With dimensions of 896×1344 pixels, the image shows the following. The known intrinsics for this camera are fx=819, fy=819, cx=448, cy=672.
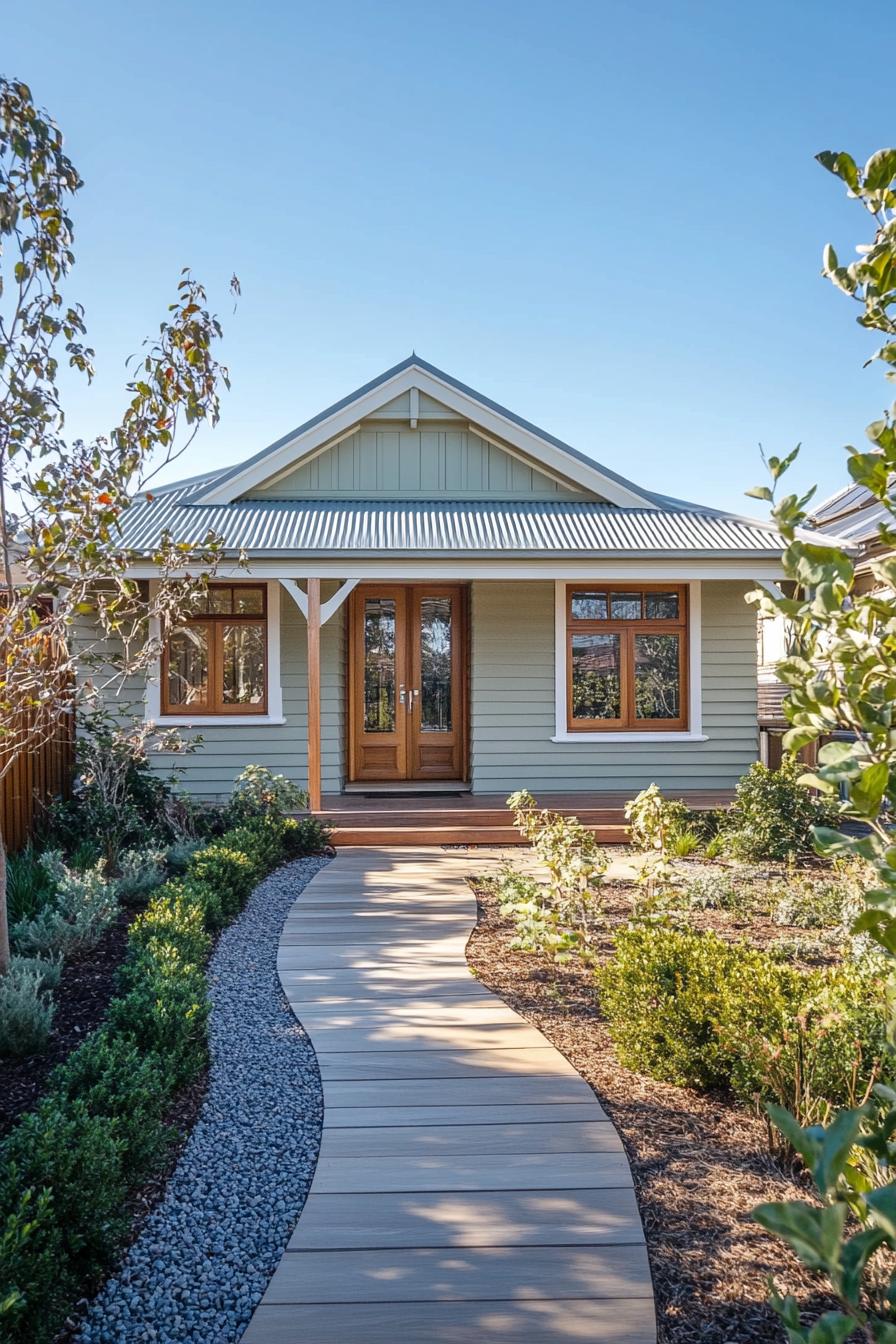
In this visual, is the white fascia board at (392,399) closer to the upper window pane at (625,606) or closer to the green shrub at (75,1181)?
the upper window pane at (625,606)

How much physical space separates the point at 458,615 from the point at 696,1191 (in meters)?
8.24

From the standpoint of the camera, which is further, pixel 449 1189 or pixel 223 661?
pixel 223 661

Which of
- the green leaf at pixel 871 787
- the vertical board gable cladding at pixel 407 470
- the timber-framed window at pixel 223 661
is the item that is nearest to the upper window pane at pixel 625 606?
the vertical board gable cladding at pixel 407 470

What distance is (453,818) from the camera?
8.35 meters

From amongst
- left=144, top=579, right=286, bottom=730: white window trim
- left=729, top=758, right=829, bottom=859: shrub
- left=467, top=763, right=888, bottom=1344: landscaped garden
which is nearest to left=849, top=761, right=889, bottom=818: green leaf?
left=467, top=763, right=888, bottom=1344: landscaped garden

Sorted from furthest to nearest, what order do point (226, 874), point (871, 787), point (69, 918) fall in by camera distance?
point (226, 874) < point (69, 918) < point (871, 787)

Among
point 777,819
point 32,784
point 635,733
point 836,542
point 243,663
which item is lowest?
→ point 777,819

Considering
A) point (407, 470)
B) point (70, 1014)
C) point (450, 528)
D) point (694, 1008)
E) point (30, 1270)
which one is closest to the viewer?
point (30, 1270)

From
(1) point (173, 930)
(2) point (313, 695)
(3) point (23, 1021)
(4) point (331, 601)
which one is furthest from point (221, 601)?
(3) point (23, 1021)

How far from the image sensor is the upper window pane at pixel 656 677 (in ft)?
32.1

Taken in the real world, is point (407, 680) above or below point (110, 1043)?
above

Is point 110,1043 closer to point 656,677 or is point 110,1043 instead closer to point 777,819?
point 777,819

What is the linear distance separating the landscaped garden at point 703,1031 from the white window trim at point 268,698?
4.46 meters

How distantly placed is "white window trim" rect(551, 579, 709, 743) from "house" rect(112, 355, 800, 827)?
2 centimetres
